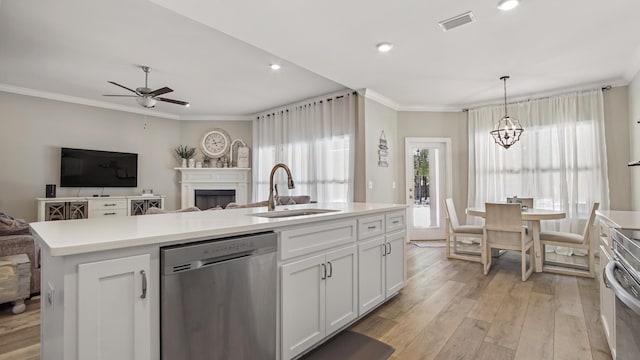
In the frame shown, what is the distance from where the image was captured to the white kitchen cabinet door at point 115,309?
3.57 feet

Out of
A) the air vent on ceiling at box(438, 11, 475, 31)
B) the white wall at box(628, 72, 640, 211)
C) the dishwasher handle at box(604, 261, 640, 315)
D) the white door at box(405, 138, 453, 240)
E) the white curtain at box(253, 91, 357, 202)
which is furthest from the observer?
the white door at box(405, 138, 453, 240)

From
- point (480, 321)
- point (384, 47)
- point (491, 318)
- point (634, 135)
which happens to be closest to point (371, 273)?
point (480, 321)

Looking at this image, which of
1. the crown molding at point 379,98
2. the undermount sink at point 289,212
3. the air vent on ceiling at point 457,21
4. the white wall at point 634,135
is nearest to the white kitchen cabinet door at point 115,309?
the undermount sink at point 289,212

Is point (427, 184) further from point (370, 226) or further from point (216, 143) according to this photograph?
point (216, 143)

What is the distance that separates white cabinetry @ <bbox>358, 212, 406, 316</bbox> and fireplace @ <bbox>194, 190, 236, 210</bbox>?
15.7 feet

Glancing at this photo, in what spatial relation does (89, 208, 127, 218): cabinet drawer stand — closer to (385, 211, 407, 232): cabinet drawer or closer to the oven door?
(385, 211, 407, 232): cabinet drawer

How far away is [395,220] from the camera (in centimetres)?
290

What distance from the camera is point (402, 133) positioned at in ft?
19.1

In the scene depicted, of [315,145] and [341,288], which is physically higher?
[315,145]

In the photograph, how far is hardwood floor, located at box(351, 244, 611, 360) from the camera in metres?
2.04

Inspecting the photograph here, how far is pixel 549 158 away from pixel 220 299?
17.8 feet

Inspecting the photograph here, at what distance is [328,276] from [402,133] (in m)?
4.33

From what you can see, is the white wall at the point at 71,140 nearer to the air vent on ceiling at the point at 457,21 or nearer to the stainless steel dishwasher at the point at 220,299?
the air vent on ceiling at the point at 457,21

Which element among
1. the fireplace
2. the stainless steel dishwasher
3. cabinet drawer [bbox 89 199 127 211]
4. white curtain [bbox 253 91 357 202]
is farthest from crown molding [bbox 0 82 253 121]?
the stainless steel dishwasher
